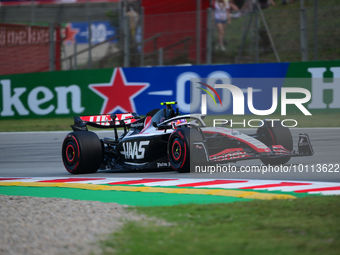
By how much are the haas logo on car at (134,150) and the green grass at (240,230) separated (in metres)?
3.03

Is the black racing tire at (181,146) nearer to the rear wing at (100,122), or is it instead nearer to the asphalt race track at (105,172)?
the asphalt race track at (105,172)

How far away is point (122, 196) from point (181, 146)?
1559 millimetres

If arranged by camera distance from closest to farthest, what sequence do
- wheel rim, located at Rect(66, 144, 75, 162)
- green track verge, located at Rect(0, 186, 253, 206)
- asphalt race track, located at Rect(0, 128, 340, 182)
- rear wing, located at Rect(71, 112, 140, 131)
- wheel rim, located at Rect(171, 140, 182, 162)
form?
green track verge, located at Rect(0, 186, 253, 206), asphalt race track, located at Rect(0, 128, 340, 182), wheel rim, located at Rect(171, 140, 182, 162), wheel rim, located at Rect(66, 144, 75, 162), rear wing, located at Rect(71, 112, 140, 131)

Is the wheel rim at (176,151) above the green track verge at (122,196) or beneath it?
above

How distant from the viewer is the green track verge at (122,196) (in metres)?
5.16

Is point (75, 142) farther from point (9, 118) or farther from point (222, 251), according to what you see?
point (9, 118)

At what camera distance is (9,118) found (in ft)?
56.3

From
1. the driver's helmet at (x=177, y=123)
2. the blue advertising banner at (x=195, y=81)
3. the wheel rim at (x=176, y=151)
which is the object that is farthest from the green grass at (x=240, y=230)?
the blue advertising banner at (x=195, y=81)

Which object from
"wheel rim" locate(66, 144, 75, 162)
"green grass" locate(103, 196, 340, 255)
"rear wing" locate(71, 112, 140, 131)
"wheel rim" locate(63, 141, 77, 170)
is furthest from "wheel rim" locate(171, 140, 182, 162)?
"green grass" locate(103, 196, 340, 255)

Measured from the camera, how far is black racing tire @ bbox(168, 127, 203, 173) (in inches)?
272

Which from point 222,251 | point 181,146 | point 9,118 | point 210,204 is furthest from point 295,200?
point 9,118

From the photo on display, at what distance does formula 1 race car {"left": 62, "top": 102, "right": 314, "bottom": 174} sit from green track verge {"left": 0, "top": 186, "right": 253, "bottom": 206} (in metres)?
1.40

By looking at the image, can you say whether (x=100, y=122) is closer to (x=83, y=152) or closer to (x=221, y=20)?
(x=83, y=152)

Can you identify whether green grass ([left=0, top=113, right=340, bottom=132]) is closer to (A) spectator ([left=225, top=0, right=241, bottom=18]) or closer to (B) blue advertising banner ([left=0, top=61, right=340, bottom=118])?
(B) blue advertising banner ([left=0, top=61, right=340, bottom=118])
